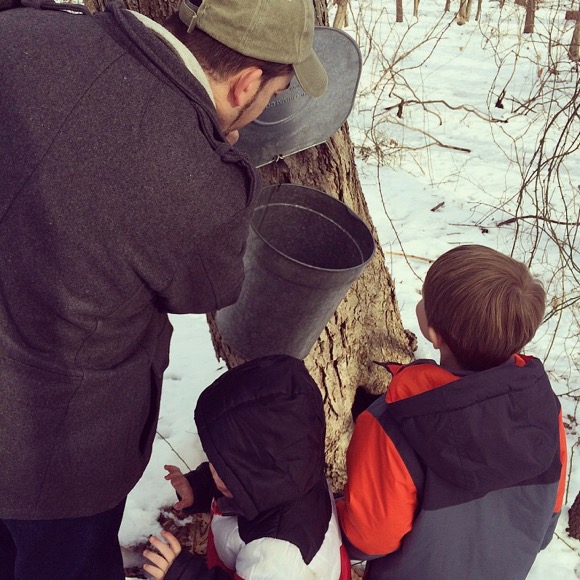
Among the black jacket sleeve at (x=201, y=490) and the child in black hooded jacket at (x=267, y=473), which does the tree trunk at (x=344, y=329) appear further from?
the child in black hooded jacket at (x=267, y=473)

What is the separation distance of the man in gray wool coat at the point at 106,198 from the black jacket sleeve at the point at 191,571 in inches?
11.8

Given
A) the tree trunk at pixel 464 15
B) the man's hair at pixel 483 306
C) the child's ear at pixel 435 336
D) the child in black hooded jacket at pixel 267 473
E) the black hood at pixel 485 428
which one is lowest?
the child in black hooded jacket at pixel 267 473

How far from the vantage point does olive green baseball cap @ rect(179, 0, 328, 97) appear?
1.15 meters

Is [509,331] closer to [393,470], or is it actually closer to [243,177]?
[393,470]

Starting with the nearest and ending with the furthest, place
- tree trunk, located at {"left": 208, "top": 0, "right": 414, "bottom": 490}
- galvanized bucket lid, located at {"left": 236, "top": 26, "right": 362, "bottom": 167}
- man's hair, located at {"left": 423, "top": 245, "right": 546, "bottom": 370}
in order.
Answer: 1. man's hair, located at {"left": 423, "top": 245, "right": 546, "bottom": 370}
2. galvanized bucket lid, located at {"left": 236, "top": 26, "right": 362, "bottom": 167}
3. tree trunk, located at {"left": 208, "top": 0, "right": 414, "bottom": 490}

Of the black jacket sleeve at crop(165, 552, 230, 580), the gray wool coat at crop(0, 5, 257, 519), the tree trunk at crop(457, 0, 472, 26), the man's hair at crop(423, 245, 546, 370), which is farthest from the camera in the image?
the tree trunk at crop(457, 0, 472, 26)

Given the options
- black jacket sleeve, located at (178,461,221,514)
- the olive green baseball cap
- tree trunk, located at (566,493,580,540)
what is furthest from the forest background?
the olive green baseball cap

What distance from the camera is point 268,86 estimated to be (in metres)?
1.25

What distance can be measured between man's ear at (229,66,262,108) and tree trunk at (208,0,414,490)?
1.99 ft

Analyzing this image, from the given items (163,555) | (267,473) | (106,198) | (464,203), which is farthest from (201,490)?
(464,203)

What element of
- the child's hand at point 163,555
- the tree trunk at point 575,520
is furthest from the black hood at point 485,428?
the tree trunk at point 575,520

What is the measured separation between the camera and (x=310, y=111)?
5.55 ft

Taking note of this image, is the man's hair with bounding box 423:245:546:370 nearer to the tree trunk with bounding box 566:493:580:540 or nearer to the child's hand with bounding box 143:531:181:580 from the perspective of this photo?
the child's hand with bounding box 143:531:181:580

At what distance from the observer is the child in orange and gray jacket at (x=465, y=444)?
1213 millimetres
